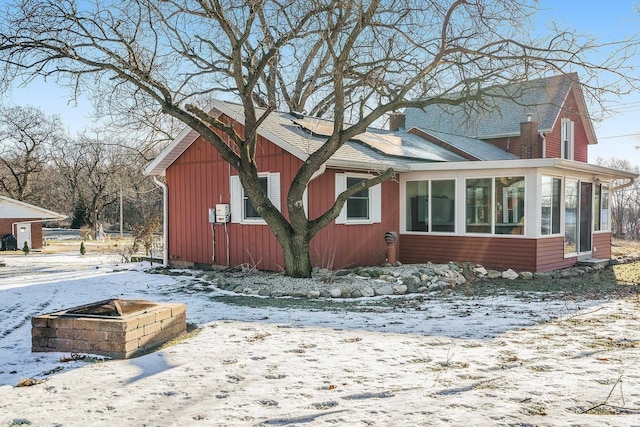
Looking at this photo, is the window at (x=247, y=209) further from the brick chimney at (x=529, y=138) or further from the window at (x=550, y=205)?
the brick chimney at (x=529, y=138)

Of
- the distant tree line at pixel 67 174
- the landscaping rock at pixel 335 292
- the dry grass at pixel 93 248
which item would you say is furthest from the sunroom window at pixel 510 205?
the distant tree line at pixel 67 174

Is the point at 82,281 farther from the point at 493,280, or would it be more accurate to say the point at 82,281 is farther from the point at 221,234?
the point at 493,280

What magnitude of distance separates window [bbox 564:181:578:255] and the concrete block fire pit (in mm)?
10765

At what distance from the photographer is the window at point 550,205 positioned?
1181 cm

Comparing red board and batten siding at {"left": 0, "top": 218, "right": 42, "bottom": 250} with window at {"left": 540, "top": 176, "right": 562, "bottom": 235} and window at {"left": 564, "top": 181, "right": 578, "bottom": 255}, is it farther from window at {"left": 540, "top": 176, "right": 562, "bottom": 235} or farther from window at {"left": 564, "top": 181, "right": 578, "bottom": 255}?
window at {"left": 564, "top": 181, "right": 578, "bottom": 255}

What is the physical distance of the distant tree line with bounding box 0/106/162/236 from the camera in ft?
123

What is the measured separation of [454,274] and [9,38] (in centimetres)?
962

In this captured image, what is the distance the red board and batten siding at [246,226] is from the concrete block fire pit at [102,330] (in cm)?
636

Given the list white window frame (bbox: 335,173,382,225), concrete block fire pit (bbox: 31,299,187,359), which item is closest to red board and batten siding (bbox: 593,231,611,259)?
white window frame (bbox: 335,173,382,225)

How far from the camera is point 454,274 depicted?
10.9 meters

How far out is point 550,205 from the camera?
39.7 ft

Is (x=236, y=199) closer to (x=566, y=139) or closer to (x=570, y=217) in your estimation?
(x=570, y=217)

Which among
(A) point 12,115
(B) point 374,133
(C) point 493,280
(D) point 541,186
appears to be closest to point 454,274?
(C) point 493,280

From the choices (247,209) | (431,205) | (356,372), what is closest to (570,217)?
(431,205)
